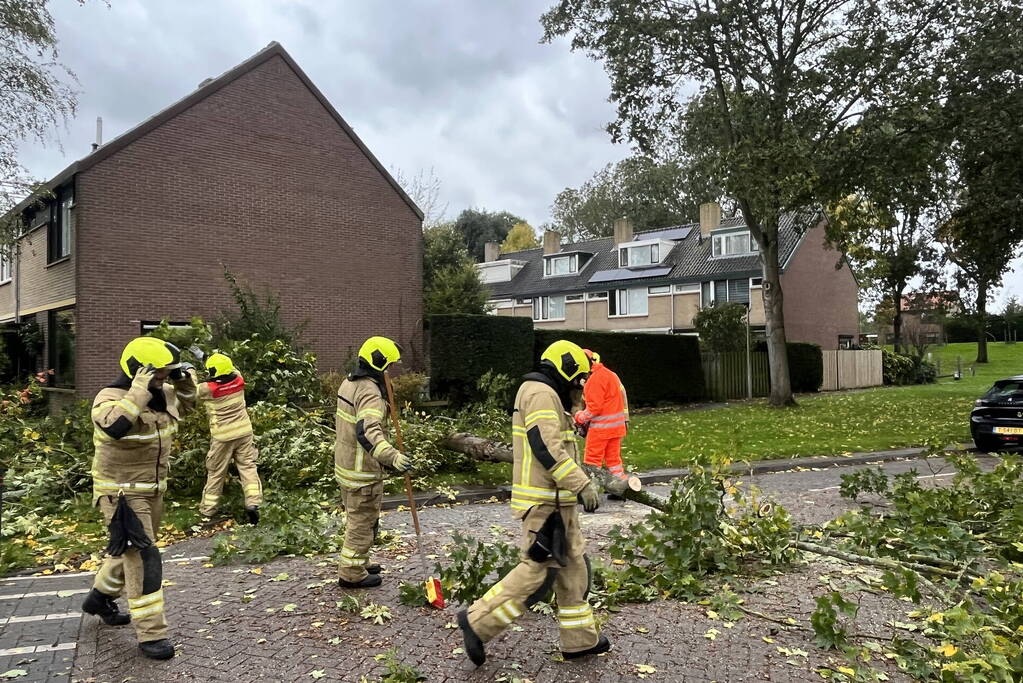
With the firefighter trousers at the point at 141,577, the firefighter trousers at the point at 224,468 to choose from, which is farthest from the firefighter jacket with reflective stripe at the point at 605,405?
the firefighter trousers at the point at 141,577

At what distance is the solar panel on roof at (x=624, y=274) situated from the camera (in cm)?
3525

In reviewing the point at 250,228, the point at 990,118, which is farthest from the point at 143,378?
the point at 990,118

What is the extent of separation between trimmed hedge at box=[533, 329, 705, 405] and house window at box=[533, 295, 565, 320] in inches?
636

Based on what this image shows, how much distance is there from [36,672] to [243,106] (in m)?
15.9

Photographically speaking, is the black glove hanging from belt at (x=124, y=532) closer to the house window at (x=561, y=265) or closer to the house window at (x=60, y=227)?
the house window at (x=60, y=227)

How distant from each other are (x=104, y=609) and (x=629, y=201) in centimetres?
4997

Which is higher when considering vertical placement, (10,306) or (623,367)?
(10,306)

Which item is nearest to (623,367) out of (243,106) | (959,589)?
(243,106)

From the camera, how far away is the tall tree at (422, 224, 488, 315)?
2347 cm

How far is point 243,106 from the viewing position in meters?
17.5

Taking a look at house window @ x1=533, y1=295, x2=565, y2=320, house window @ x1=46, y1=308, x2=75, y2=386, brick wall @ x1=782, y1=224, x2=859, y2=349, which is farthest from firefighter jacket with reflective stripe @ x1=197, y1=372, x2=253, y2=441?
house window @ x1=533, y1=295, x2=565, y2=320

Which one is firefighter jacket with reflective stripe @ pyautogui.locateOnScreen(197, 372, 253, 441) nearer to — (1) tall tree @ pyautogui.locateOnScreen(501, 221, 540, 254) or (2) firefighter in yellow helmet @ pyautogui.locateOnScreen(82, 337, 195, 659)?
(2) firefighter in yellow helmet @ pyautogui.locateOnScreen(82, 337, 195, 659)

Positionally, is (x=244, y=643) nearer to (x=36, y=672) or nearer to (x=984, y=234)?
(x=36, y=672)

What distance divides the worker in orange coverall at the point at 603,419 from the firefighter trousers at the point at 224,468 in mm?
3415
